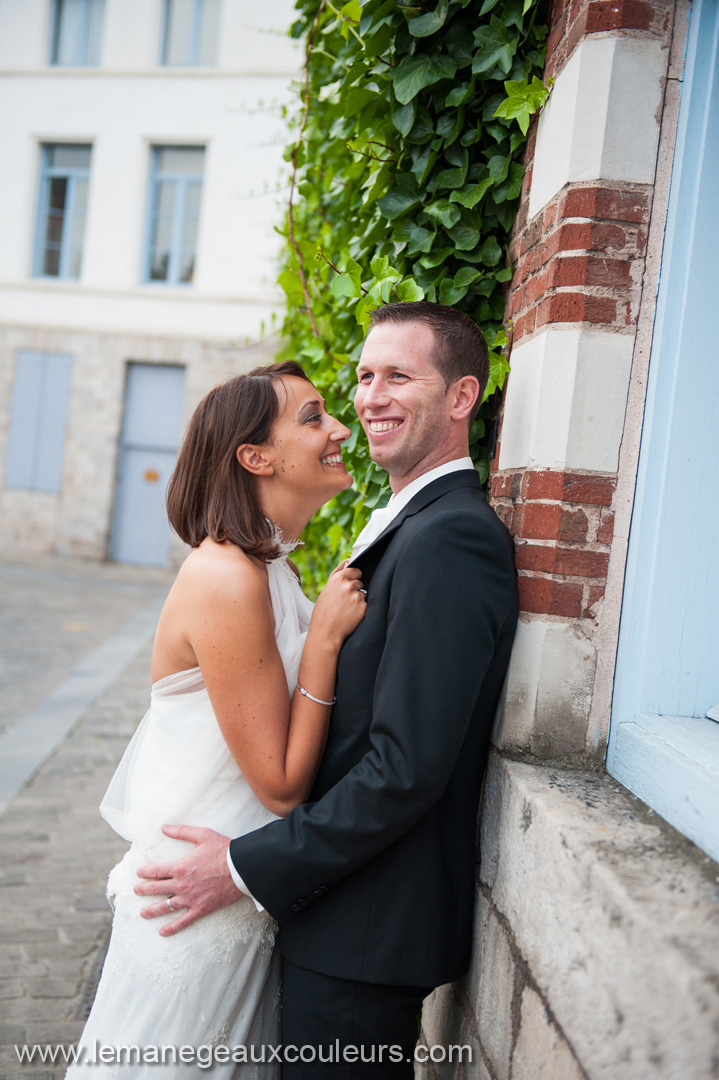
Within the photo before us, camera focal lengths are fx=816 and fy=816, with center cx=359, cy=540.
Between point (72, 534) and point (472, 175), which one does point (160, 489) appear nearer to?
point (72, 534)

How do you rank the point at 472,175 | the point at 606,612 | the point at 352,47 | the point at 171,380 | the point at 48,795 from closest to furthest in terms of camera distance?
the point at 606,612, the point at 472,175, the point at 352,47, the point at 48,795, the point at 171,380

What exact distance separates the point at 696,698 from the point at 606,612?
26cm

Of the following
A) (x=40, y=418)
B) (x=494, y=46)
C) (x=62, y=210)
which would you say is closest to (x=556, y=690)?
(x=494, y=46)

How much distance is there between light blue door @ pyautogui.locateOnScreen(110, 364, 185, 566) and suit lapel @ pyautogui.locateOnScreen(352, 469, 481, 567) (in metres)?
14.4

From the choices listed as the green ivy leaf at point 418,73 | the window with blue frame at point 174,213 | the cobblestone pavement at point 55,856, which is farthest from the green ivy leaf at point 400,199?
the window with blue frame at point 174,213

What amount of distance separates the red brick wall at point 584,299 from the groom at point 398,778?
0.32 ft

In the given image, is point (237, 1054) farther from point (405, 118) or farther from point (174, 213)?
point (174, 213)

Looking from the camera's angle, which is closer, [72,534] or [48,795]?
[48,795]

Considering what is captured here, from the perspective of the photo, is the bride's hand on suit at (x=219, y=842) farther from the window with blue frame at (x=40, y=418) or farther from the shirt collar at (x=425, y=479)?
the window with blue frame at (x=40, y=418)

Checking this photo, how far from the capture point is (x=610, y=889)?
1.32 metres

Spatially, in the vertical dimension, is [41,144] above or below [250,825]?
above

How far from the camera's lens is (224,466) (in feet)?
6.98

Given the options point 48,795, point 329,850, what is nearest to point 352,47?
point 329,850

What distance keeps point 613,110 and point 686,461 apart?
0.77 metres
